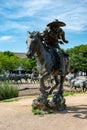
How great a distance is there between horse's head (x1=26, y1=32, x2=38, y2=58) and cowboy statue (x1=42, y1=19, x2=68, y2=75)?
777 mm

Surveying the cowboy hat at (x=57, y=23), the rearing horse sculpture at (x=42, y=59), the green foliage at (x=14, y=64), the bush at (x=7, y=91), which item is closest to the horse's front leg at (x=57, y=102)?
the rearing horse sculpture at (x=42, y=59)

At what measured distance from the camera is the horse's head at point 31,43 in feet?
36.9

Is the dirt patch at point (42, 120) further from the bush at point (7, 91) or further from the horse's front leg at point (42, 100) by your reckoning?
the bush at point (7, 91)

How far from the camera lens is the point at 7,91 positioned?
20.5m

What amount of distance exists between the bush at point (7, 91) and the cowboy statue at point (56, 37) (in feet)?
26.0

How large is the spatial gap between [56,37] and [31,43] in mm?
1727

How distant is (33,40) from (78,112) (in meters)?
2.90

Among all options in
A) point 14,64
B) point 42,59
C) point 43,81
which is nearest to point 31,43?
point 42,59

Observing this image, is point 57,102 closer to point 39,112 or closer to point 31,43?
point 39,112

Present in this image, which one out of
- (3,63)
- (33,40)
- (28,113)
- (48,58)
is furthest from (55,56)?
(3,63)

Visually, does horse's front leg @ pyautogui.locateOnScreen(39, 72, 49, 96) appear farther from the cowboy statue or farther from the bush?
the bush

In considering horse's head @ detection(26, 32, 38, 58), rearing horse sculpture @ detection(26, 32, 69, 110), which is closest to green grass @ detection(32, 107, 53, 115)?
rearing horse sculpture @ detection(26, 32, 69, 110)

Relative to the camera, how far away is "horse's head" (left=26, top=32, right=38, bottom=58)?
11.2 metres

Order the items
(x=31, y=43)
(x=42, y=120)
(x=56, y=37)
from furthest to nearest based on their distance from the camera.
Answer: (x=56, y=37) → (x=31, y=43) → (x=42, y=120)
